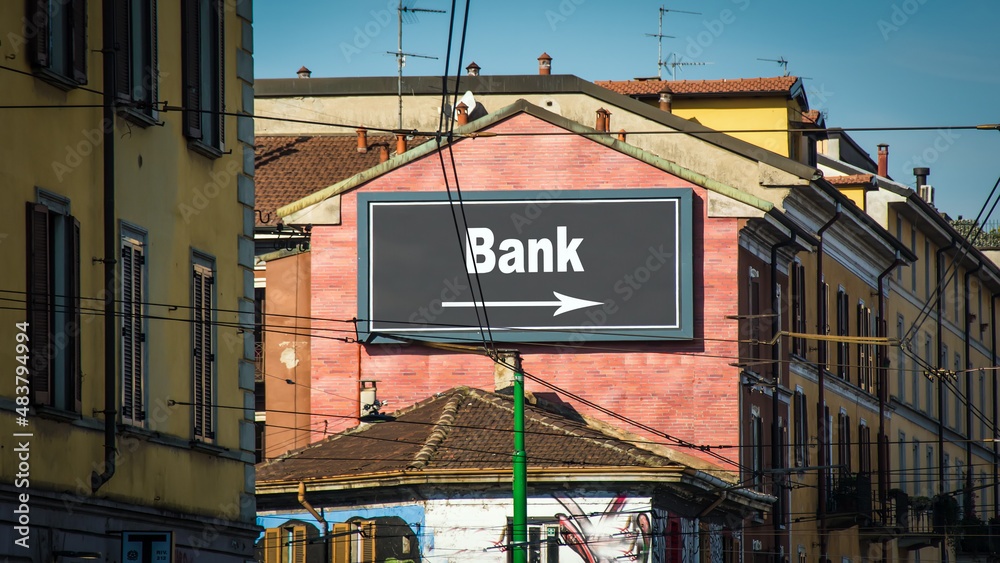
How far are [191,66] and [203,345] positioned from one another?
10.1 ft

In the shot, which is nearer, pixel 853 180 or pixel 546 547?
pixel 546 547

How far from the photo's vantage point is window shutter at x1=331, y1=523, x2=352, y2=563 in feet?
107

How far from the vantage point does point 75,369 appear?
16656mm

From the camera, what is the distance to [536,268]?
37250 mm

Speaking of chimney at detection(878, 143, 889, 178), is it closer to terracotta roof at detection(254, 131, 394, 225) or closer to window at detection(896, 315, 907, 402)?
window at detection(896, 315, 907, 402)

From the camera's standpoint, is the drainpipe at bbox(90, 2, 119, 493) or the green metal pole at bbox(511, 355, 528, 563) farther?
the green metal pole at bbox(511, 355, 528, 563)

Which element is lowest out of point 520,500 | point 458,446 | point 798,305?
point 520,500

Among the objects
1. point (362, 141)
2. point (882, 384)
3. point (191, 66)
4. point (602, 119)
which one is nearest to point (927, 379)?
point (882, 384)

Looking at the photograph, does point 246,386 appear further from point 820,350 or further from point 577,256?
point 820,350

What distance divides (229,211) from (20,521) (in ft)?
21.5

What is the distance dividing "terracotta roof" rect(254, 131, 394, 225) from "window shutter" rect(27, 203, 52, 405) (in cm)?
2794

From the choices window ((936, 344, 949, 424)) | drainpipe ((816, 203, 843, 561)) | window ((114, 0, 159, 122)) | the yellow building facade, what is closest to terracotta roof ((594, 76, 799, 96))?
drainpipe ((816, 203, 843, 561))

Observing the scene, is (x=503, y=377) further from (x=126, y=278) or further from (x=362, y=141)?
(x=126, y=278)

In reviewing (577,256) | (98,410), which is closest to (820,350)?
(577,256)
